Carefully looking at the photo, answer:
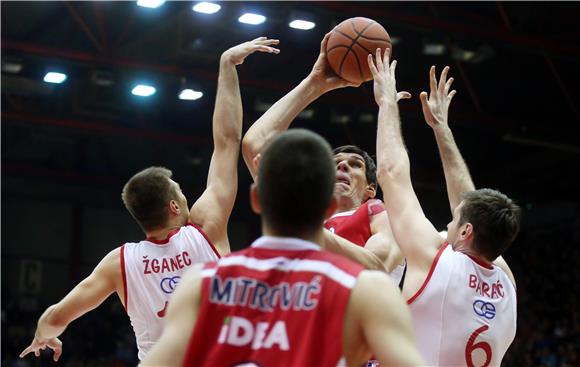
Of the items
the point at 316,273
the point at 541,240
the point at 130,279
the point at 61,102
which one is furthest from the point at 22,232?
the point at 316,273

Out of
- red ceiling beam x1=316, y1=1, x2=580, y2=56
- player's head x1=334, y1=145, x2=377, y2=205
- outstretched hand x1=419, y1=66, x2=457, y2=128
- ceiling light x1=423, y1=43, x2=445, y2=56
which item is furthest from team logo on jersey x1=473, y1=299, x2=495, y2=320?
ceiling light x1=423, y1=43, x2=445, y2=56

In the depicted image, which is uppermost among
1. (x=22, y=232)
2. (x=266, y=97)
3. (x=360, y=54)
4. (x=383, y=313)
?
(x=266, y=97)

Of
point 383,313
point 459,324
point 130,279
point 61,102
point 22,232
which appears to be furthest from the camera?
point 22,232

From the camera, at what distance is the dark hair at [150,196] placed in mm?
5078

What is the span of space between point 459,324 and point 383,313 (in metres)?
2.08

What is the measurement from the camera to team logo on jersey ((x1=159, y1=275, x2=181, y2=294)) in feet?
16.9

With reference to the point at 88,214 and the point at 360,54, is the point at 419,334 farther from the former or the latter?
the point at 88,214

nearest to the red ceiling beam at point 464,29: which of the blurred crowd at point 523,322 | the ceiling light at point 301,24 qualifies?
the ceiling light at point 301,24

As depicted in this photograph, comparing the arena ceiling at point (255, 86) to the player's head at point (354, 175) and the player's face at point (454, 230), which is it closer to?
the player's head at point (354, 175)

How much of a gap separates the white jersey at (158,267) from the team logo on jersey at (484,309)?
1.36 metres

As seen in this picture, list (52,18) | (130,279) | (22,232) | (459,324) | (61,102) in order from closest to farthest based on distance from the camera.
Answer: (459,324) → (130,279) → (52,18) → (61,102) → (22,232)

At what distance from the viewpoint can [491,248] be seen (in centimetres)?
459

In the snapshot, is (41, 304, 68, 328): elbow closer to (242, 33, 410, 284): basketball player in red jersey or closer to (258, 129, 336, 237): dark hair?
(242, 33, 410, 284): basketball player in red jersey

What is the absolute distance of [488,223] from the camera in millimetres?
4543
